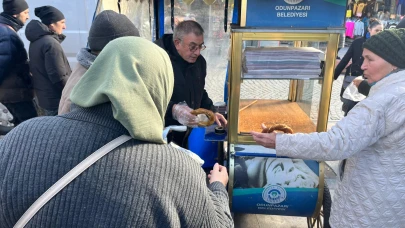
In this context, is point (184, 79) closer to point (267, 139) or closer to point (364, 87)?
point (267, 139)

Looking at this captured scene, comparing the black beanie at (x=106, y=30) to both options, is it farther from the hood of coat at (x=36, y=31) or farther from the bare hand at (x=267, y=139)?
the hood of coat at (x=36, y=31)

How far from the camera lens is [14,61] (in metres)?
3.48

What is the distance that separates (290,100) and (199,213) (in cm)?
225

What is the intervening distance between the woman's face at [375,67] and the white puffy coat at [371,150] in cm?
6

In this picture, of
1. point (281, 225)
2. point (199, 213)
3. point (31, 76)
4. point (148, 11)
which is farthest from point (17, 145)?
point (31, 76)

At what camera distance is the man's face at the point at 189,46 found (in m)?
2.41

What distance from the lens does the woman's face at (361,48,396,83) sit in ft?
5.09

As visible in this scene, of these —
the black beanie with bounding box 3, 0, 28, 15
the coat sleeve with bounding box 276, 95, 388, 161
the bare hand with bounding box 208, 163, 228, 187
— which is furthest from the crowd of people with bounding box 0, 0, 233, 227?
the black beanie with bounding box 3, 0, 28, 15

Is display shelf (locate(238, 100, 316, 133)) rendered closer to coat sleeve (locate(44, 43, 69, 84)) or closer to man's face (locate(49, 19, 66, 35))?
coat sleeve (locate(44, 43, 69, 84))

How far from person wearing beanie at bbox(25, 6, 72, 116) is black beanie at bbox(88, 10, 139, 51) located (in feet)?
5.54

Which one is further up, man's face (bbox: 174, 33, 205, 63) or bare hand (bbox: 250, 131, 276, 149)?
man's face (bbox: 174, 33, 205, 63)

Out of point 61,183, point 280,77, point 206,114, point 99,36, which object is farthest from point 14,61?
point 61,183

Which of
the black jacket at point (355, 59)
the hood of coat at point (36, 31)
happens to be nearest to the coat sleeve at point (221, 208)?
the hood of coat at point (36, 31)

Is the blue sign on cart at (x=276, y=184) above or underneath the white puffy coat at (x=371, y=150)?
underneath
